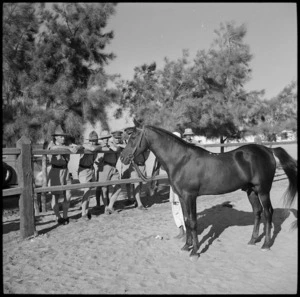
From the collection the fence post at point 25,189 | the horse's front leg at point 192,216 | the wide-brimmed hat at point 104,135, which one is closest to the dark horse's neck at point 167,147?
the horse's front leg at point 192,216

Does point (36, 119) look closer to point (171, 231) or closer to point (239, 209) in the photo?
point (171, 231)

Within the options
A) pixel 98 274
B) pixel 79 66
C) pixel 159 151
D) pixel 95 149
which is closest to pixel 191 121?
pixel 79 66

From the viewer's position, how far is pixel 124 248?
415cm

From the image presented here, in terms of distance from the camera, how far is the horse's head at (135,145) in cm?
405

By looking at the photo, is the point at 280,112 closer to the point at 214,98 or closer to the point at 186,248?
the point at 214,98

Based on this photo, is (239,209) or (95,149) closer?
(95,149)

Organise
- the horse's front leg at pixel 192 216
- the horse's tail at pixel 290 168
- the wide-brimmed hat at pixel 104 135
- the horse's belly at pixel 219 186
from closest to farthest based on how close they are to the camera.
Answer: the horse's front leg at pixel 192 216
the horse's belly at pixel 219 186
the horse's tail at pixel 290 168
the wide-brimmed hat at pixel 104 135

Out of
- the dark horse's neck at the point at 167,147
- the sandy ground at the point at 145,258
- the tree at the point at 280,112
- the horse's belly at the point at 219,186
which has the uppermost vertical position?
the tree at the point at 280,112

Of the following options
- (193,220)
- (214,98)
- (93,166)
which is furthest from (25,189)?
(214,98)

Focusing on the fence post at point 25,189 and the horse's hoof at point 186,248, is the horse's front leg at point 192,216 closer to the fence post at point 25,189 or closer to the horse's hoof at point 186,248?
the horse's hoof at point 186,248

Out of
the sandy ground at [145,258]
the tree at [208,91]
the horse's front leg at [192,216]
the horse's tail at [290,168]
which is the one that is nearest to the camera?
the sandy ground at [145,258]

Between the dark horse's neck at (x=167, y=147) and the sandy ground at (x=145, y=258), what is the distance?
4.20 ft

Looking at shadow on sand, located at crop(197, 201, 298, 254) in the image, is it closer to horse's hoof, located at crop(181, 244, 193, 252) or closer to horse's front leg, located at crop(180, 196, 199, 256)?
horse's hoof, located at crop(181, 244, 193, 252)

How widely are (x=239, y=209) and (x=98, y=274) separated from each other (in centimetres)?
415
